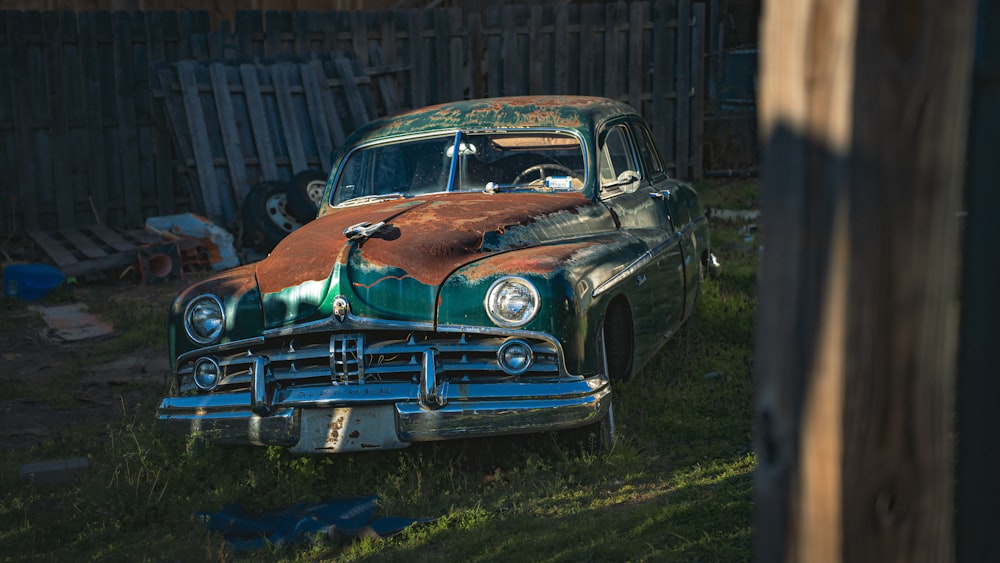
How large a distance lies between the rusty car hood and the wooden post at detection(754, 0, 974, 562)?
2789 mm

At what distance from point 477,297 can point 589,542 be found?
114 centimetres

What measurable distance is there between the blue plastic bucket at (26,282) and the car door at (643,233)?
5.10 meters

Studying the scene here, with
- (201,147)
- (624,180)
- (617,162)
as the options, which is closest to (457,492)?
(624,180)

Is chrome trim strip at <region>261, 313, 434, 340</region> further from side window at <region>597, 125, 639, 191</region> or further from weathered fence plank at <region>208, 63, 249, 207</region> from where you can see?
weathered fence plank at <region>208, 63, 249, 207</region>

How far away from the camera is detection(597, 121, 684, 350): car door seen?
17.0 feet

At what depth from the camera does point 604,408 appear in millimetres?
4301

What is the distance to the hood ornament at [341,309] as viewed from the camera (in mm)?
4344

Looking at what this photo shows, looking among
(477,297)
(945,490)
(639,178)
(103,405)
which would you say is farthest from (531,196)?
(945,490)

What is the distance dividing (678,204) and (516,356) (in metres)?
2.51

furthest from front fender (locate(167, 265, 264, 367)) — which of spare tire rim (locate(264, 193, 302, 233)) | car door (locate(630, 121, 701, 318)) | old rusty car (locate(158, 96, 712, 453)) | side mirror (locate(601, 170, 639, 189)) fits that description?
spare tire rim (locate(264, 193, 302, 233))

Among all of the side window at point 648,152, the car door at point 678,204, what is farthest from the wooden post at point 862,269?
the side window at point 648,152

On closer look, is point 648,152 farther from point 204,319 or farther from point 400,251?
point 204,319

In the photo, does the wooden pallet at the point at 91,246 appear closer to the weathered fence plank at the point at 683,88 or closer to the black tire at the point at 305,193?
the black tire at the point at 305,193

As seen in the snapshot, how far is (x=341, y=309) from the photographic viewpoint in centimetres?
434
